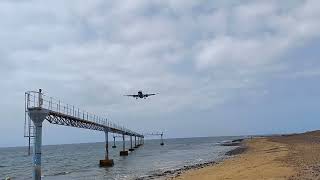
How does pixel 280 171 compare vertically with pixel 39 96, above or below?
below

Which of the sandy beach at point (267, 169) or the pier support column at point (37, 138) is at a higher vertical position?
the pier support column at point (37, 138)

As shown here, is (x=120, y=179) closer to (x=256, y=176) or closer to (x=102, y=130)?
(x=256, y=176)

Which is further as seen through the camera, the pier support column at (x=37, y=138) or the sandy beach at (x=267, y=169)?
the pier support column at (x=37, y=138)

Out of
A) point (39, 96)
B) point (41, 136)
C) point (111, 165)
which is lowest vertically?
point (111, 165)

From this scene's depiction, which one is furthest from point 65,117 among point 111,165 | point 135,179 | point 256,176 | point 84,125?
point 111,165

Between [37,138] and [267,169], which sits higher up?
[37,138]

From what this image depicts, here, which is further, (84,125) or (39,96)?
(84,125)

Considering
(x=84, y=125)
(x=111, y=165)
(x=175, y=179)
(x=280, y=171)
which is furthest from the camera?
(x=111, y=165)

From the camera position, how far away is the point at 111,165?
63.4m

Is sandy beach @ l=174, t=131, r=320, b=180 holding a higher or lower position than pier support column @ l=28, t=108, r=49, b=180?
lower

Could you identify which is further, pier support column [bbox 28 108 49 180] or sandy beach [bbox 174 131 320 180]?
pier support column [bbox 28 108 49 180]

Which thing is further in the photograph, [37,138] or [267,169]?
[267,169]

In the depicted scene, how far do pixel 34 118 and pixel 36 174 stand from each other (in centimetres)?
335

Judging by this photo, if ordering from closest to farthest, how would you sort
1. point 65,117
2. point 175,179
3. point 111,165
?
point 175,179 < point 65,117 < point 111,165
